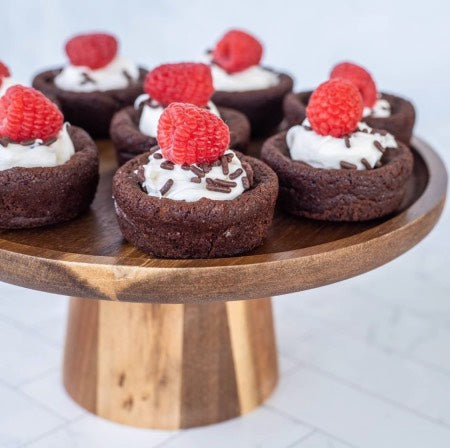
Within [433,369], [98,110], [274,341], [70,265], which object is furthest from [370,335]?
[70,265]

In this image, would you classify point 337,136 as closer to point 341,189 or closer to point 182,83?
point 341,189

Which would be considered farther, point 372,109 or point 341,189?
point 372,109

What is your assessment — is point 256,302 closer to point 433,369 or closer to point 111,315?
point 111,315

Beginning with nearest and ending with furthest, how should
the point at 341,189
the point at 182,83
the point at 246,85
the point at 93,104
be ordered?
the point at 341,189 < the point at 182,83 < the point at 93,104 < the point at 246,85

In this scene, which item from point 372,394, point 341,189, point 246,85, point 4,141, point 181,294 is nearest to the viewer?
point 181,294

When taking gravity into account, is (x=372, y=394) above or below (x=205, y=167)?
below

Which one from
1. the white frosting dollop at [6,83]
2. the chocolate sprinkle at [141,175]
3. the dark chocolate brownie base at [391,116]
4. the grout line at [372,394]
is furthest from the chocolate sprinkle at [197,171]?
the grout line at [372,394]

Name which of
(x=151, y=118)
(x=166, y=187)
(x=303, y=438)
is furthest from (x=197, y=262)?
(x=303, y=438)
